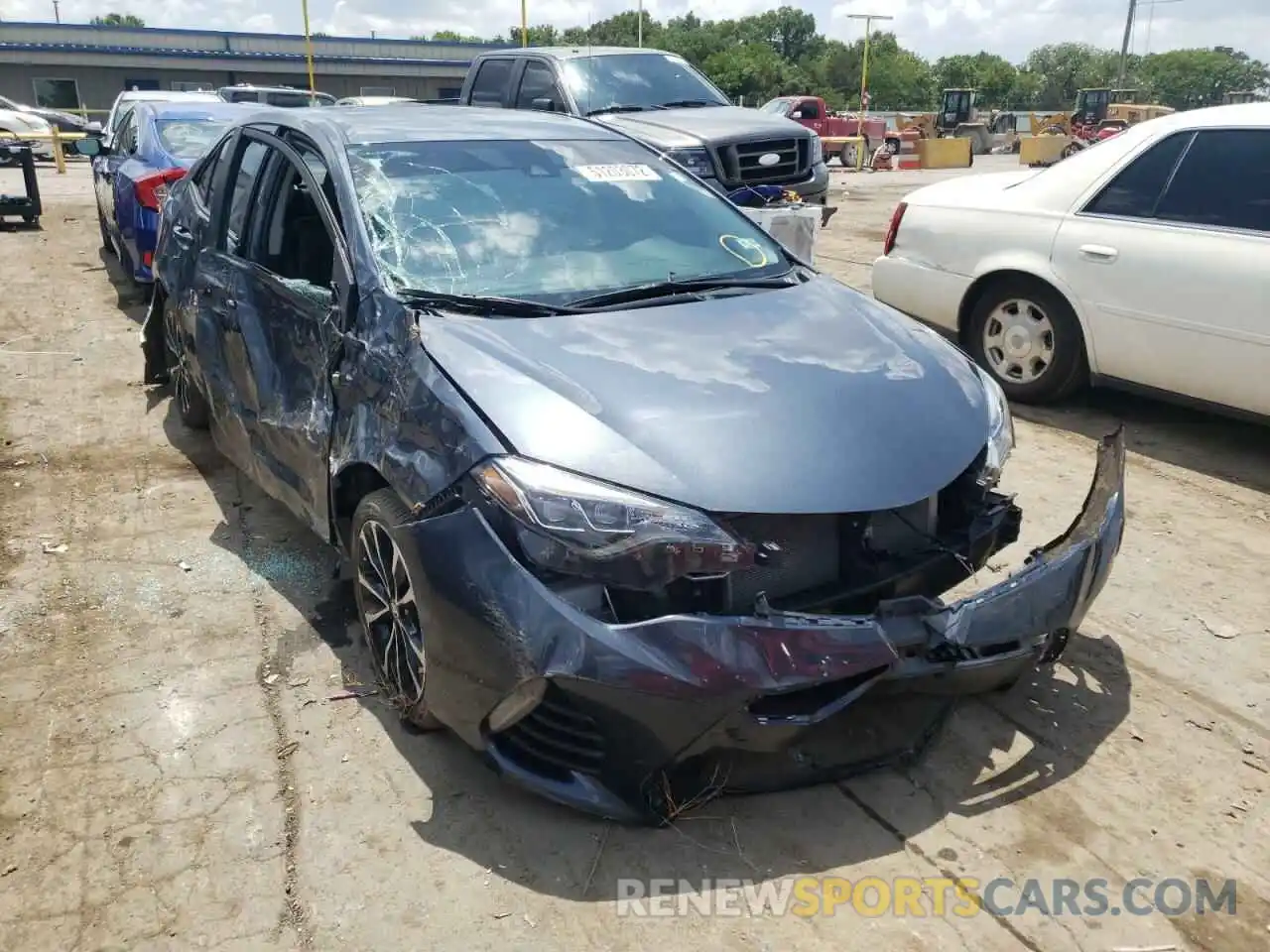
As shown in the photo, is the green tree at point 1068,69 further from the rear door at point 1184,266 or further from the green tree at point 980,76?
the rear door at point 1184,266

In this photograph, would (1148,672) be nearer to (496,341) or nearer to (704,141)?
(496,341)

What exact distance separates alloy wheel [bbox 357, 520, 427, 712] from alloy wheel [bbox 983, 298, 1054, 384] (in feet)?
13.7

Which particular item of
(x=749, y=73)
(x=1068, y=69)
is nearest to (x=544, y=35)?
(x=749, y=73)

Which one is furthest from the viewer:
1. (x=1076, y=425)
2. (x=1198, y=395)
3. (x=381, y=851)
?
(x=1076, y=425)

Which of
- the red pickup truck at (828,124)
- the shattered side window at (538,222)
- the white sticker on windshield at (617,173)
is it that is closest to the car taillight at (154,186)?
the shattered side window at (538,222)

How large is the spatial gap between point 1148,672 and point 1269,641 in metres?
0.55

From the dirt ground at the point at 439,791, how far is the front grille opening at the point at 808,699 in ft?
1.45

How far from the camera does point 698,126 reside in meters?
9.63

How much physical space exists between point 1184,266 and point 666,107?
248 inches

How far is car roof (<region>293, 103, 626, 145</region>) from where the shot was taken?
12.6ft

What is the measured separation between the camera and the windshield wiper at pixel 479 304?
3195 millimetres

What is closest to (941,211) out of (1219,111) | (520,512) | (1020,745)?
(1219,111)

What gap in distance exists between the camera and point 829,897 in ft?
8.27

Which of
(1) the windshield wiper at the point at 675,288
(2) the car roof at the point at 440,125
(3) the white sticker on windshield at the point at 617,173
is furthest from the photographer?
(3) the white sticker on windshield at the point at 617,173
